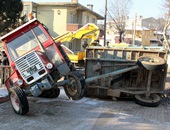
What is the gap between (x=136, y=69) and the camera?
31.0 feet

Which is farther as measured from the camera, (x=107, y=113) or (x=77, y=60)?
(x=77, y=60)

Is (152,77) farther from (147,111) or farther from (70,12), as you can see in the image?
(70,12)

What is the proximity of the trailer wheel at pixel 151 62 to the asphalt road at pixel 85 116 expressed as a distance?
1381 millimetres

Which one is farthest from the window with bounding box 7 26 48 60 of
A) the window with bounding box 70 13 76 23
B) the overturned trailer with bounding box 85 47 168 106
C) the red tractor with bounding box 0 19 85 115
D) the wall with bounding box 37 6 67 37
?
the window with bounding box 70 13 76 23

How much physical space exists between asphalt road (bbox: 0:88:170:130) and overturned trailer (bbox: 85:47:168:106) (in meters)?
0.42

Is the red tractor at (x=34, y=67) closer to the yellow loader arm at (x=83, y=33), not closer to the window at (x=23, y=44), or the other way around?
the window at (x=23, y=44)

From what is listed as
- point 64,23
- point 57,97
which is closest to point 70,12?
point 64,23

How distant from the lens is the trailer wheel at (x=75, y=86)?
6.90 m

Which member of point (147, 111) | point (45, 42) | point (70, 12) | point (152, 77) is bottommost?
point (147, 111)

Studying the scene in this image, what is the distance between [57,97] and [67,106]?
50.6 inches

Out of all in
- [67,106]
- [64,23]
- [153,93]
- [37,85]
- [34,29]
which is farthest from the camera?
[64,23]

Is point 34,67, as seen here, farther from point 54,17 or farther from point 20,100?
point 54,17

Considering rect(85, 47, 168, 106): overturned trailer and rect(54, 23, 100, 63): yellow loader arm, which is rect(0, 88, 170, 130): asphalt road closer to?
rect(85, 47, 168, 106): overturned trailer

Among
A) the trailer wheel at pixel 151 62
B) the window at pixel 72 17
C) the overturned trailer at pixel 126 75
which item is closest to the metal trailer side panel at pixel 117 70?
the overturned trailer at pixel 126 75
